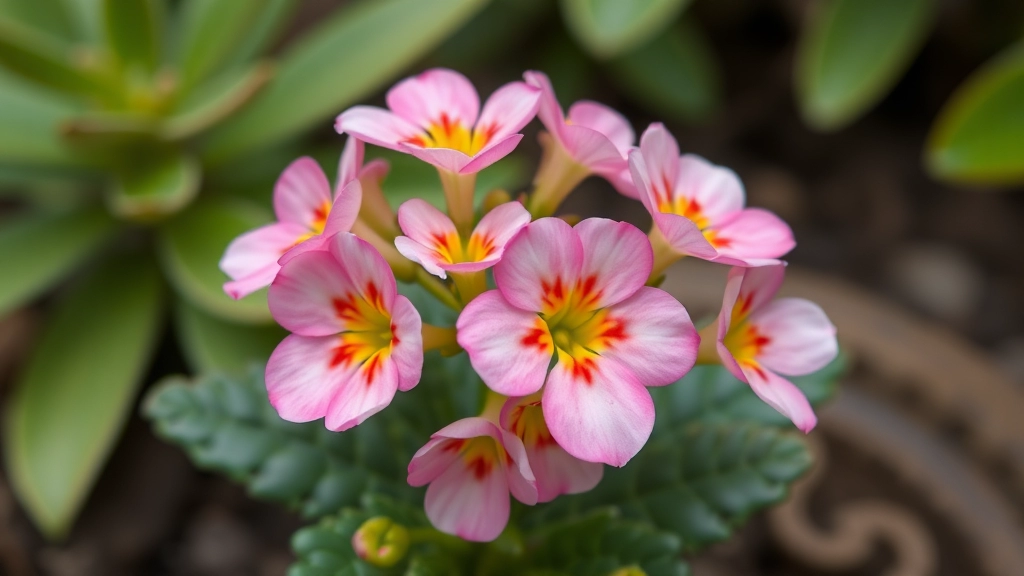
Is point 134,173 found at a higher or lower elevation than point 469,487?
lower

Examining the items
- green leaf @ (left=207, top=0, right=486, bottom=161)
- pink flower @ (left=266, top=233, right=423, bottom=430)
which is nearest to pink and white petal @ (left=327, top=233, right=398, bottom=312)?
pink flower @ (left=266, top=233, right=423, bottom=430)

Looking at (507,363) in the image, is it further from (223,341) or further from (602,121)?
(223,341)

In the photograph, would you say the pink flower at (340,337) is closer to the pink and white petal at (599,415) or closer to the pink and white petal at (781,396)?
the pink and white petal at (599,415)

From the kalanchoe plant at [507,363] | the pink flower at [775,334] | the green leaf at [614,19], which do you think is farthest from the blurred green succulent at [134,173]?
the pink flower at [775,334]

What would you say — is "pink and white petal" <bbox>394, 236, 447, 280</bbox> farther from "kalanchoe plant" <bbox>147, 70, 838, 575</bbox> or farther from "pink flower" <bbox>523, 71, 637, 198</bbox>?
"pink flower" <bbox>523, 71, 637, 198</bbox>

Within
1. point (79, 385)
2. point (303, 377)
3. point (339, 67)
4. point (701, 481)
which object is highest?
point (303, 377)

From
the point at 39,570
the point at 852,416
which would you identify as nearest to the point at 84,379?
the point at 39,570

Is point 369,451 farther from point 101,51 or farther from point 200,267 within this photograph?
point 101,51

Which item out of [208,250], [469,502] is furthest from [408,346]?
[208,250]
